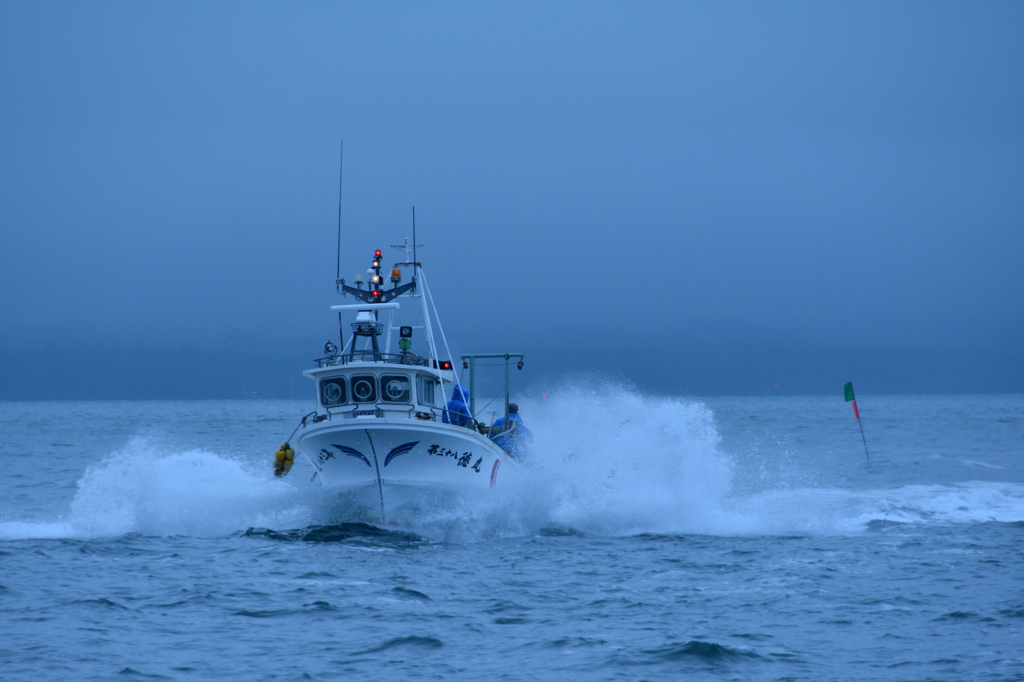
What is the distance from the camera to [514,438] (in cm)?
2294

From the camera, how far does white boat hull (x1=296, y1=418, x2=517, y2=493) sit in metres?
19.5

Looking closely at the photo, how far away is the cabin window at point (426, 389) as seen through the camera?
68.1 ft

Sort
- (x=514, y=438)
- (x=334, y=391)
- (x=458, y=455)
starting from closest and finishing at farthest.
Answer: (x=458, y=455) → (x=334, y=391) → (x=514, y=438)

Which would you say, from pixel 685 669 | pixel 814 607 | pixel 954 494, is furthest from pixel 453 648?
pixel 954 494

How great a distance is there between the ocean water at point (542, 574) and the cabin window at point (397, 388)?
6.94 feet

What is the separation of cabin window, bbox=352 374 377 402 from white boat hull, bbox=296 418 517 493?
0.93 meters

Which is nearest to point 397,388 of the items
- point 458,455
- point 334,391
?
point 334,391

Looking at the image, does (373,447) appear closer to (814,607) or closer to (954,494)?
(814,607)

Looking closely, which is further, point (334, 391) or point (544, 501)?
point (544, 501)

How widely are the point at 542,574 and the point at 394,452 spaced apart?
15.0 feet

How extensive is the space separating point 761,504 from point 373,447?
39.0 ft

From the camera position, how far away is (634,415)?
2377 centimetres

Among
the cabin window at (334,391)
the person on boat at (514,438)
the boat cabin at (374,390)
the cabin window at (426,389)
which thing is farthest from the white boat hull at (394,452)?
the person on boat at (514,438)

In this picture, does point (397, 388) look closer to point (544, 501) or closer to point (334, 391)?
point (334, 391)
